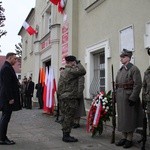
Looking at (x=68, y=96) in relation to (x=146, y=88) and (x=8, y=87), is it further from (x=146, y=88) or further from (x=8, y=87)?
(x=146, y=88)

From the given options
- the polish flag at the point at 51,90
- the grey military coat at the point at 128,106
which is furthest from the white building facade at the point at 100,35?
the grey military coat at the point at 128,106

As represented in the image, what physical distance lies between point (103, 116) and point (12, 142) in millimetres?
2132

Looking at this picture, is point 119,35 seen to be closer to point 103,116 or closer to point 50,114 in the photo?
point 103,116

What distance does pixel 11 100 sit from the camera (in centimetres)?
616

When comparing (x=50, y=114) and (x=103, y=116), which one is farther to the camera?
(x=50, y=114)

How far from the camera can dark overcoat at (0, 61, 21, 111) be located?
6148 millimetres

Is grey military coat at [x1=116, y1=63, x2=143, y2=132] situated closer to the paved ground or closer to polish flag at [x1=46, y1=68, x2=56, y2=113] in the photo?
the paved ground

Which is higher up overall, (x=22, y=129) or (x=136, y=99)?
(x=136, y=99)

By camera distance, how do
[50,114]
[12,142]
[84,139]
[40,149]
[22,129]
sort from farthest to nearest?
[50,114] < [22,129] < [84,139] < [12,142] < [40,149]

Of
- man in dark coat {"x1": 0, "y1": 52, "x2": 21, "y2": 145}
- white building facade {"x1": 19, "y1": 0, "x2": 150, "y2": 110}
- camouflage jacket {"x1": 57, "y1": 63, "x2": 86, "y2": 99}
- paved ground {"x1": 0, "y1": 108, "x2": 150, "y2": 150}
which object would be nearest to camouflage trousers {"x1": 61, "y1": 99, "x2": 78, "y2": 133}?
camouflage jacket {"x1": 57, "y1": 63, "x2": 86, "y2": 99}

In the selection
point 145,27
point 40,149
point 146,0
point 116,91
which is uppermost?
point 146,0

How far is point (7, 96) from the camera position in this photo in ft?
20.1

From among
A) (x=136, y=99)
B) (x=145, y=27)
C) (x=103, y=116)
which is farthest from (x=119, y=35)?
(x=136, y=99)

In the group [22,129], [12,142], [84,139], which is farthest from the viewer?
[22,129]
